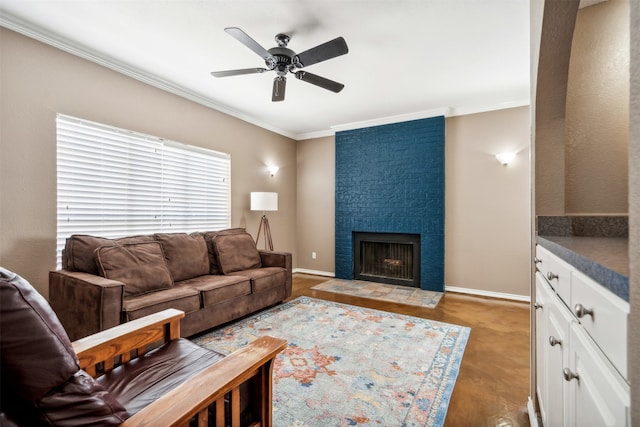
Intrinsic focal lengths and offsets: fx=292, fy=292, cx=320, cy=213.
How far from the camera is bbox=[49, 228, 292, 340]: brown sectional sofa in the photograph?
2.14 metres

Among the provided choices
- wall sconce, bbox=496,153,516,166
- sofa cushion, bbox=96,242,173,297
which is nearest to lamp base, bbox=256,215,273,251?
sofa cushion, bbox=96,242,173,297

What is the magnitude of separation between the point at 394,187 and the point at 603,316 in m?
4.02

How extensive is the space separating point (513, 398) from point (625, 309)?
1706 mm

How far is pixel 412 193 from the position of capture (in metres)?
4.46

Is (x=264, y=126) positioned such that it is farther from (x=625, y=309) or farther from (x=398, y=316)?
(x=625, y=309)

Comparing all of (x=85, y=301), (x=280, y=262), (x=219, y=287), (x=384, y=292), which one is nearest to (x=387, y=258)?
(x=384, y=292)

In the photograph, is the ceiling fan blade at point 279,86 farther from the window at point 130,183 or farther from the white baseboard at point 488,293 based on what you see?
the white baseboard at point 488,293

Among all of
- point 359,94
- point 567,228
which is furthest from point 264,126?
point 567,228

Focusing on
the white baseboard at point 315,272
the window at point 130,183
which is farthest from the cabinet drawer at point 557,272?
the white baseboard at point 315,272

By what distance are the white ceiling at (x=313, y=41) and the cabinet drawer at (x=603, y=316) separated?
2112 mm

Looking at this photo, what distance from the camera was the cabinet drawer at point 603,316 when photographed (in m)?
0.57

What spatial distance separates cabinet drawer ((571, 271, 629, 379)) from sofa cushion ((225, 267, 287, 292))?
2.75 meters

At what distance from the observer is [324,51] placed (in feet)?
6.95

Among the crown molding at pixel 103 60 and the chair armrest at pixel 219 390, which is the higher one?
the crown molding at pixel 103 60
